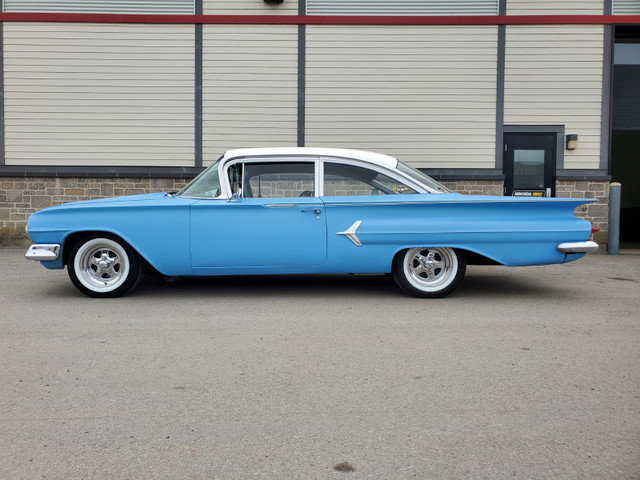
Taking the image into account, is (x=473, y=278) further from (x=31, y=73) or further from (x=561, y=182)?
(x=31, y=73)

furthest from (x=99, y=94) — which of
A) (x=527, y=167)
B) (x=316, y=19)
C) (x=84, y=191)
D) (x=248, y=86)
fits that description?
(x=527, y=167)

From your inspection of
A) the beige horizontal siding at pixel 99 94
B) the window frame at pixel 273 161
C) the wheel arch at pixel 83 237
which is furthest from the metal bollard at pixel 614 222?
the wheel arch at pixel 83 237

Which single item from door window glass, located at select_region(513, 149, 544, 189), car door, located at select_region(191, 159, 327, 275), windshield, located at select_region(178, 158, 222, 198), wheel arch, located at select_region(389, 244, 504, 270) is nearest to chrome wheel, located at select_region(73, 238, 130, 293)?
car door, located at select_region(191, 159, 327, 275)

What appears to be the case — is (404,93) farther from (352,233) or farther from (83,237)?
(83,237)

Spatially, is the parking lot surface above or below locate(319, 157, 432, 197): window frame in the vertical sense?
below

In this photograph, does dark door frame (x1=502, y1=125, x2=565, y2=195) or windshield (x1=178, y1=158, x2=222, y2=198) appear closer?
windshield (x1=178, y1=158, x2=222, y2=198)

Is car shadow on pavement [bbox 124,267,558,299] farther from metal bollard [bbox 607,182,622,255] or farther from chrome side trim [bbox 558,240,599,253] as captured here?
metal bollard [bbox 607,182,622,255]

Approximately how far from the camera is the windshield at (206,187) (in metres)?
6.32

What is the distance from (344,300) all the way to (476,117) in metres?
7.23

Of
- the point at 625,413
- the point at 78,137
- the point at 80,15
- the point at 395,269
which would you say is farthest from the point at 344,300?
the point at 80,15

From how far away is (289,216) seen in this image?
6152mm

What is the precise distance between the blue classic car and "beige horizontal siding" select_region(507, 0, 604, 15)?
7.26 meters

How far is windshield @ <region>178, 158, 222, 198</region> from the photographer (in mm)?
6316

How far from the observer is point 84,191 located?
40.1ft
